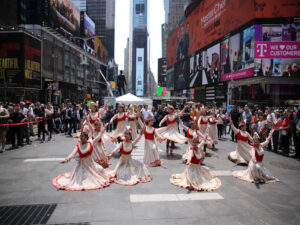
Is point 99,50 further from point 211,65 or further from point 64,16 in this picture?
point 211,65

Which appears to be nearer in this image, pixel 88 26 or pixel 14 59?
pixel 14 59

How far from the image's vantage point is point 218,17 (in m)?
43.1

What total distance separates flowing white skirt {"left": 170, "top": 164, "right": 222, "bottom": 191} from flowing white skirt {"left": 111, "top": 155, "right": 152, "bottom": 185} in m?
0.84

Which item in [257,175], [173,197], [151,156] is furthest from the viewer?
[151,156]

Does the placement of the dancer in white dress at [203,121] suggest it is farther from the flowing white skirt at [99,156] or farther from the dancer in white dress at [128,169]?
the dancer in white dress at [128,169]

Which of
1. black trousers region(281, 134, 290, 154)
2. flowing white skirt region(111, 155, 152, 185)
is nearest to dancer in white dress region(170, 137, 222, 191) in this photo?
flowing white skirt region(111, 155, 152, 185)

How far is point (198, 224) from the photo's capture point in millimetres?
4219

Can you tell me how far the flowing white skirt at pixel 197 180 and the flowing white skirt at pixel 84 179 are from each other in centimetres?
199

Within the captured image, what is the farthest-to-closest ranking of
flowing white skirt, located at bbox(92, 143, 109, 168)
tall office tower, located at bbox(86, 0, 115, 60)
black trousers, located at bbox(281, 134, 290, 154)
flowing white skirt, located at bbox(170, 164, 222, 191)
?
1. tall office tower, located at bbox(86, 0, 115, 60)
2. black trousers, located at bbox(281, 134, 290, 154)
3. flowing white skirt, located at bbox(92, 143, 109, 168)
4. flowing white skirt, located at bbox(170, 164, 222, 191)

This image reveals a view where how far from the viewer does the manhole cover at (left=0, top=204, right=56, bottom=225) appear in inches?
167

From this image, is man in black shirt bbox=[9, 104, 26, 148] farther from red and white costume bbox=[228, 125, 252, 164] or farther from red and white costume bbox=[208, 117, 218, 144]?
red and white costume bbox=[228, 125, 252, 164]

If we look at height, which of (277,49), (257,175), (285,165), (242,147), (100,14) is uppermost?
(100,14)

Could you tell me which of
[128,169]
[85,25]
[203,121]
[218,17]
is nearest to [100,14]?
[85,25]

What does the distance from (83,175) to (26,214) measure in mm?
1732
